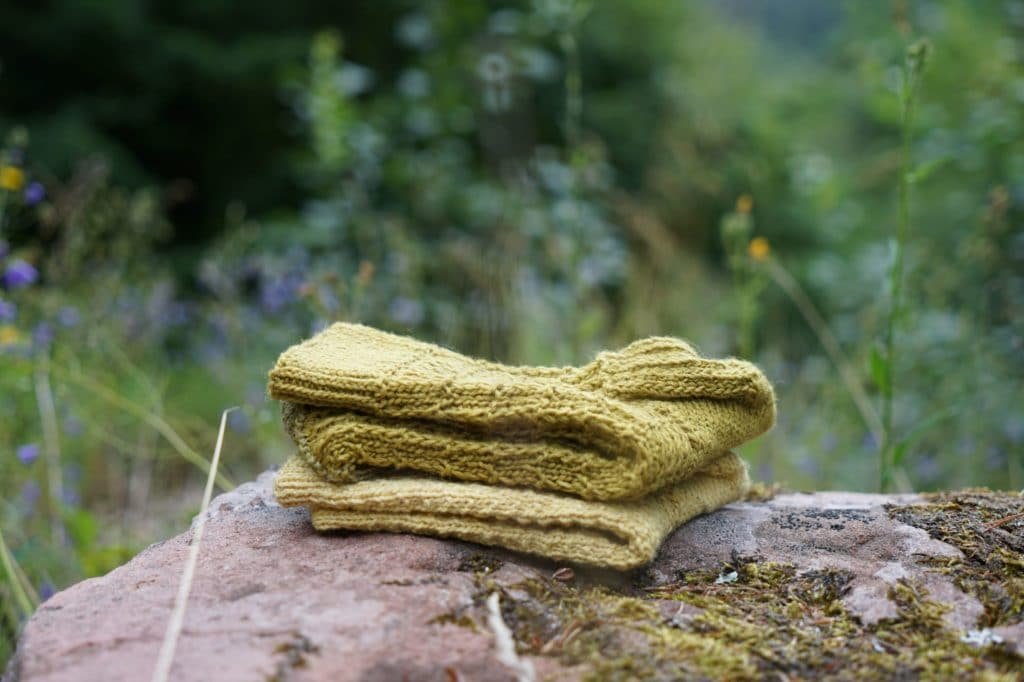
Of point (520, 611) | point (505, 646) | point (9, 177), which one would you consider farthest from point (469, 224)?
point (505, 646)

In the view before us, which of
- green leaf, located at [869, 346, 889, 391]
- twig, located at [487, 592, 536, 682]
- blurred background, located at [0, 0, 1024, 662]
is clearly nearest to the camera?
twig, located at [487, 592, 536, 682]

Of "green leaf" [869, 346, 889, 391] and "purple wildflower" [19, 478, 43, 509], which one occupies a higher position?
"green leaf" [869, 346, 889, 391]

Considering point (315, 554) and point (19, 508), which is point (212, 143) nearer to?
point (19, 508)

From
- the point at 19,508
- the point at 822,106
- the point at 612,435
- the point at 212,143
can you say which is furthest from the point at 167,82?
the point at 612,435

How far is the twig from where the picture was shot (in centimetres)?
129

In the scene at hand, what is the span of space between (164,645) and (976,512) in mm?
1511

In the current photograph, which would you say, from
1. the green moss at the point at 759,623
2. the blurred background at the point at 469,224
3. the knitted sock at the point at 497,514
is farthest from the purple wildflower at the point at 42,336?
the green moss at the point at 759,623

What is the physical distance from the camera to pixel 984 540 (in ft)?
5.68

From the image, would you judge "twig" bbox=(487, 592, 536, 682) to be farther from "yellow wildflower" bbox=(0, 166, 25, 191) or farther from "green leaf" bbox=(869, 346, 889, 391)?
"yellow wildflower" bbox=(0, 166, 25, 191)

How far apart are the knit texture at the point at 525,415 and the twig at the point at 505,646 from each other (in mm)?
260

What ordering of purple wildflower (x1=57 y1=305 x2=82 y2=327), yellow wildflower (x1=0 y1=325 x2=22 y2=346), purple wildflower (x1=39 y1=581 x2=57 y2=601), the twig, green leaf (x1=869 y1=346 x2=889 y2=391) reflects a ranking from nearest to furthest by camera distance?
the twig
green leaf (x1=869 y1=346 x2=889 y2=391)
purple wildflower (x1=39 y1=581 x2=57 y2=601)
yellow wildflower (x1=0 y1=325 x2=22 y2=346)
purple wildflower (x1=57 y1=305 x2=82 y2=327)

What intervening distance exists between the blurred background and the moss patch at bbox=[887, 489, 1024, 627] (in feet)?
1.00

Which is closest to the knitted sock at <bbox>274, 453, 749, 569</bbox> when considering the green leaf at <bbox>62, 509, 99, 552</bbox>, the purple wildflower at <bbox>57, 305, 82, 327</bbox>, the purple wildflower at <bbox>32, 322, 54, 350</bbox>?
the green leaf at <bbox>62, 509, 99, 552</bbox>

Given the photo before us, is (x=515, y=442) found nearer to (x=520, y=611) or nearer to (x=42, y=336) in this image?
(x=520, y=611)
